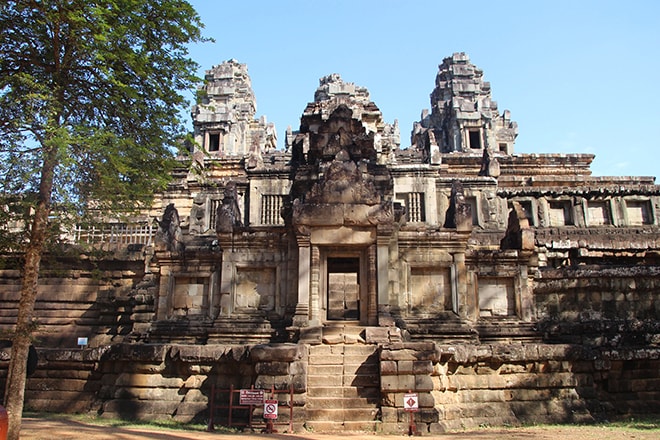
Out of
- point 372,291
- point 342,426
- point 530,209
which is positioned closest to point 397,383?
point 342,426

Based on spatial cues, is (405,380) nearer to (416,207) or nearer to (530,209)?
(416,207)

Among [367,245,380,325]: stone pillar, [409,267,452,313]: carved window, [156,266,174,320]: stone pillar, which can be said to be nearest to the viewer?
[367,245,380,325]: stone pillar

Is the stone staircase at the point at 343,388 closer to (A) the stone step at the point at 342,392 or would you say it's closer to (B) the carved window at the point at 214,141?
(A) the stone step at the point at 342,392

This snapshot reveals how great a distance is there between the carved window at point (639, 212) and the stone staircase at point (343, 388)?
2109 cm

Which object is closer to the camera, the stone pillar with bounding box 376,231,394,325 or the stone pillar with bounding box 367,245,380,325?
the stone pillar with bounding box 376,231,394,325

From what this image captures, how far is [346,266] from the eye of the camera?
52.0 ft

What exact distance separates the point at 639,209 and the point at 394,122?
24.1 meters

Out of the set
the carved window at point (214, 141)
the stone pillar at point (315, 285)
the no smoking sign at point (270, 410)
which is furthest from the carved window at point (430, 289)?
the carved window at point (214, 141)

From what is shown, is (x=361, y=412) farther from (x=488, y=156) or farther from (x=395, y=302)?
(x=488, y=156)

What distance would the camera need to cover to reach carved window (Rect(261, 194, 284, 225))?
25.7m

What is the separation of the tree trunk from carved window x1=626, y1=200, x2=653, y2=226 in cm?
2647

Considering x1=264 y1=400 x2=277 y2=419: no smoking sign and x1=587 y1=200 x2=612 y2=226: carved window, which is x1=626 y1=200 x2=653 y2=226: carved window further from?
x1=264 y1=400 x2=277 y2=419: no smoking sign

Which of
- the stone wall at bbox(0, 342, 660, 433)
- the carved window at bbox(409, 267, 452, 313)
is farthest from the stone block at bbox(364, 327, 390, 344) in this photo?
the carved window at bbox(409, 267, 452, 313)

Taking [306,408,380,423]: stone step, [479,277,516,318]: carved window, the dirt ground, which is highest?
[479,277,516,318]: carved window
